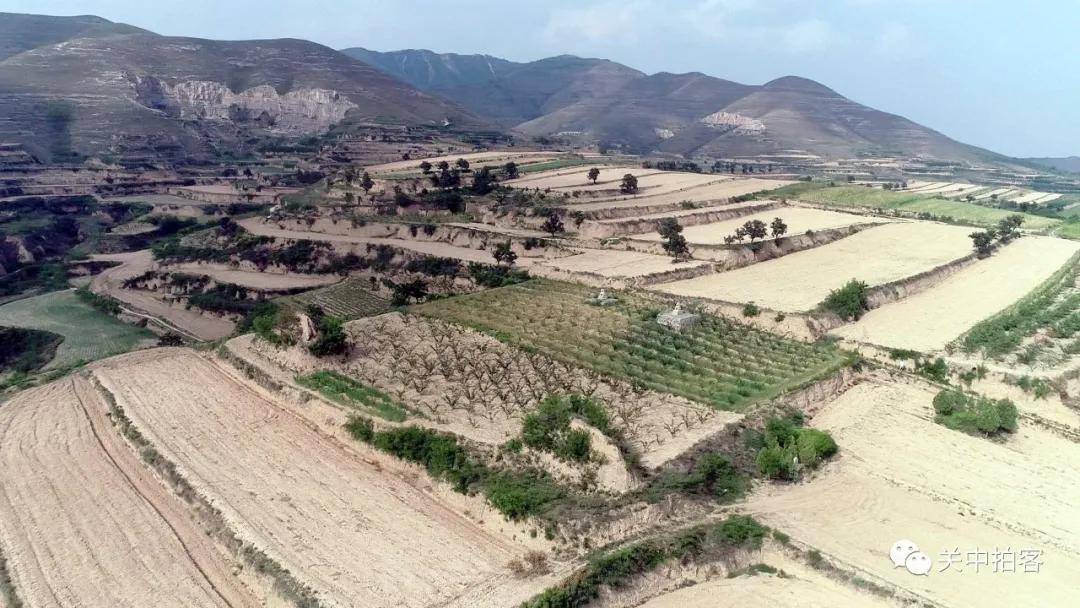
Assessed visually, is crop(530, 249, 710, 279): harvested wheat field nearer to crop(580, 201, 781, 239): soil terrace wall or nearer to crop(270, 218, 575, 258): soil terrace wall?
crop(270, 218, 575, 258): soil terrace wall

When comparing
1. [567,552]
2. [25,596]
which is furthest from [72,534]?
[567,552]

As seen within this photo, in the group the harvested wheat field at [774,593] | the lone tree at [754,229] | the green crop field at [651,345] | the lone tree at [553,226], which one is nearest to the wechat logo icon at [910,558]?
the harvested wheat field at [774,593]

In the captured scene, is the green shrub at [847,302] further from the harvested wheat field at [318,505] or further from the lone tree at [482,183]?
the lone tree at [482,183]

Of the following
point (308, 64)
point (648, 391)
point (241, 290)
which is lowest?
point (241, 290)

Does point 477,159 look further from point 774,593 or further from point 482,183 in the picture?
point 774,593

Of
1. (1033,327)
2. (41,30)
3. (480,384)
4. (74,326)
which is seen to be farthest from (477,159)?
(41,30)

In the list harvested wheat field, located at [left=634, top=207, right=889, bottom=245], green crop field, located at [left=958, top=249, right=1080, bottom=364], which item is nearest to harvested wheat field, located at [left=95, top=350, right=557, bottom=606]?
green crop field, located at [left=958, top=249, right=1080, bottom=364]

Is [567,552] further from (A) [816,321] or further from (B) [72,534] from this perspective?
(A) [816,321]
